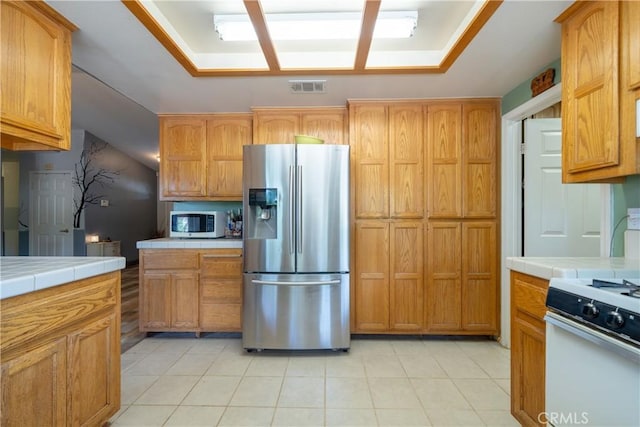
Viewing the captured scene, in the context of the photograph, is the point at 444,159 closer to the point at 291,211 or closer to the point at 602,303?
the point at 291,211

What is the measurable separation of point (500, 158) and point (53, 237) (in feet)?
24.7

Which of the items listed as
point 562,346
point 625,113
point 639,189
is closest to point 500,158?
point 639,189

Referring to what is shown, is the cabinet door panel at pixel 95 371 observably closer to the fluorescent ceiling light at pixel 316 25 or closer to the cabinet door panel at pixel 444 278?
the fluorescent ceiling light at pixel 316 25

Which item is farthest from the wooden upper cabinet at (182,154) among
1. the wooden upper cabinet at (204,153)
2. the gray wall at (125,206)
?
the gray wall at (125,206)

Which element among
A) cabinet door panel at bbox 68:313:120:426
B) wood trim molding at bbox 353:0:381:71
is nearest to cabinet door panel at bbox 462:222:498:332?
wood trim molding at bbox 353:0:381:71

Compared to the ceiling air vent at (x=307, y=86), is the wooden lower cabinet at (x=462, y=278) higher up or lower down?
lower down

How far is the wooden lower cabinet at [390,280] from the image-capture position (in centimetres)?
269

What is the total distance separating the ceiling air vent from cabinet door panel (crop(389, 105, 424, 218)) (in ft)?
2.36

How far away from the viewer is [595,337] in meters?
0.98

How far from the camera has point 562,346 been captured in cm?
115

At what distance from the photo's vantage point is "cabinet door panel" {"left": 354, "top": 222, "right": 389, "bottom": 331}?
8.84 feet

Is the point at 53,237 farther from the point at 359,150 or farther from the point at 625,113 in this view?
the point at 625,113

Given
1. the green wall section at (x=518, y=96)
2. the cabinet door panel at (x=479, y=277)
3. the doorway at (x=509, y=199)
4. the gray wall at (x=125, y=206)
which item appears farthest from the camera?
the gray wall at (x=125, y=206)

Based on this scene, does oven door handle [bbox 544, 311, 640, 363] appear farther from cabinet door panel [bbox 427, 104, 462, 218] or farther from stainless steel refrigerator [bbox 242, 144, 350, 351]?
cabinet door panel [bbox 427, 104, 462, 218]
